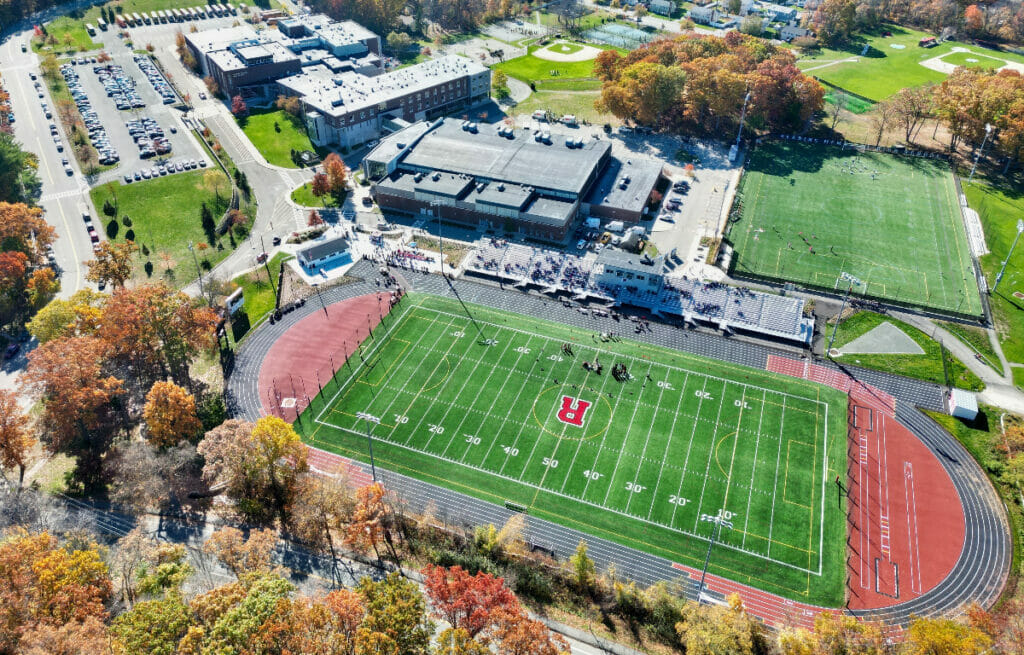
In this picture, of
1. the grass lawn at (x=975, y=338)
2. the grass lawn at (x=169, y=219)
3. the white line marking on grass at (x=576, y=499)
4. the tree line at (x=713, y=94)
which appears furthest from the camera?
the tree line at (x=713, y=94)

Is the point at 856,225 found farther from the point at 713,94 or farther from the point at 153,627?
the point at 153,627

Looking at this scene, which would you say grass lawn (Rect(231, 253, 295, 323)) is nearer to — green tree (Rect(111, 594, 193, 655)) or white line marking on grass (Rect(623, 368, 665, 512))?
green tree (Rect(111, 594, 193, 655))

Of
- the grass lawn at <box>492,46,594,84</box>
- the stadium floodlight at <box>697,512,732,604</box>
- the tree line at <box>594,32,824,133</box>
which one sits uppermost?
the tree line at <box>594,32,824,133</box>

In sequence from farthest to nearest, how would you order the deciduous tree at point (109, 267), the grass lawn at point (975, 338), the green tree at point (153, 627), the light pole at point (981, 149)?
1. the light pole at point (981, 149)
2. the deciduous tree at point (109, 267)
3. the grass lawn at point (975, 338)
4. the green tree at point (153, 627)

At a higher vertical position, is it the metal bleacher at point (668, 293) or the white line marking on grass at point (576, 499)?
the metal bleacher at point (668, 293)

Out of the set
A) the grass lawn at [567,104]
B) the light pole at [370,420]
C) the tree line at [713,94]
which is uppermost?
the tree line at [713,94]

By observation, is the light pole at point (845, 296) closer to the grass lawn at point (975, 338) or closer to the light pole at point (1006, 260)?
the grass lawn at point (975, 338)

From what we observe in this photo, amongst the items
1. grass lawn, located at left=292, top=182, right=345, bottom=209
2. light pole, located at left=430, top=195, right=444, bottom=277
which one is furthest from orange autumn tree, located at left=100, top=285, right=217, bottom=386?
grass lawn, located at left=292, top=182, right=345, bottom=209

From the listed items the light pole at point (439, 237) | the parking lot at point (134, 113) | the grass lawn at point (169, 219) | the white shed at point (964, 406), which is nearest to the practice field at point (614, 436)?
the white shed at point (964, 406)
